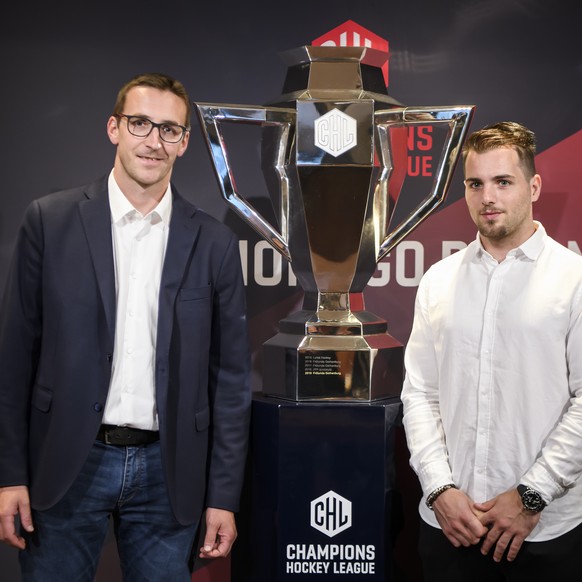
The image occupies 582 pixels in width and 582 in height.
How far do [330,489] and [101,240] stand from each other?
727mm

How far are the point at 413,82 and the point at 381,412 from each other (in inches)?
44.2

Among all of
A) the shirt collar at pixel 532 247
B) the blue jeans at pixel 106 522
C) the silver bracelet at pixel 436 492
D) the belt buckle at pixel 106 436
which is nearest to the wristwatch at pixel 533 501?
the silver bracelet at pixel 436 492

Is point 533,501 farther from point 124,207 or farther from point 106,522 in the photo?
point 124,207

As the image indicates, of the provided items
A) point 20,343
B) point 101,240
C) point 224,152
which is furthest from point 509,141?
point 20,343

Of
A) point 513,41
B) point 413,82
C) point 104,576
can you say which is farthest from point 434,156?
point 104,576

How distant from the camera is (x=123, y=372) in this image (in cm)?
163

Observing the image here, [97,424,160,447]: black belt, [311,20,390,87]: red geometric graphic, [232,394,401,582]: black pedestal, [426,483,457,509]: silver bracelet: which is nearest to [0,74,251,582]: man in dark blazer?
[97,424,160,447]: black belt

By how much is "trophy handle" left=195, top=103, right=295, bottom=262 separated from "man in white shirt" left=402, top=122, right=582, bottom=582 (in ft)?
1.31

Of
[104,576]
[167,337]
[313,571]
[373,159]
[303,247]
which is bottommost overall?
[104,576]

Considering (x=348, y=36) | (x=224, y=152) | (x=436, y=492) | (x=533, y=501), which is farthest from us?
(x=348, y=36)

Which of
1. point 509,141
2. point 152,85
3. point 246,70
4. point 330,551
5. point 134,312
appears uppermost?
point 246,70

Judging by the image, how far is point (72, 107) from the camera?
2387 mm

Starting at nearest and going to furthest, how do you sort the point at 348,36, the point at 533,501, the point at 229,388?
the point at 533,501, the point at 229,388, the point at 348,36

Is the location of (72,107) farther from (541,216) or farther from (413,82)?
(541,216)
